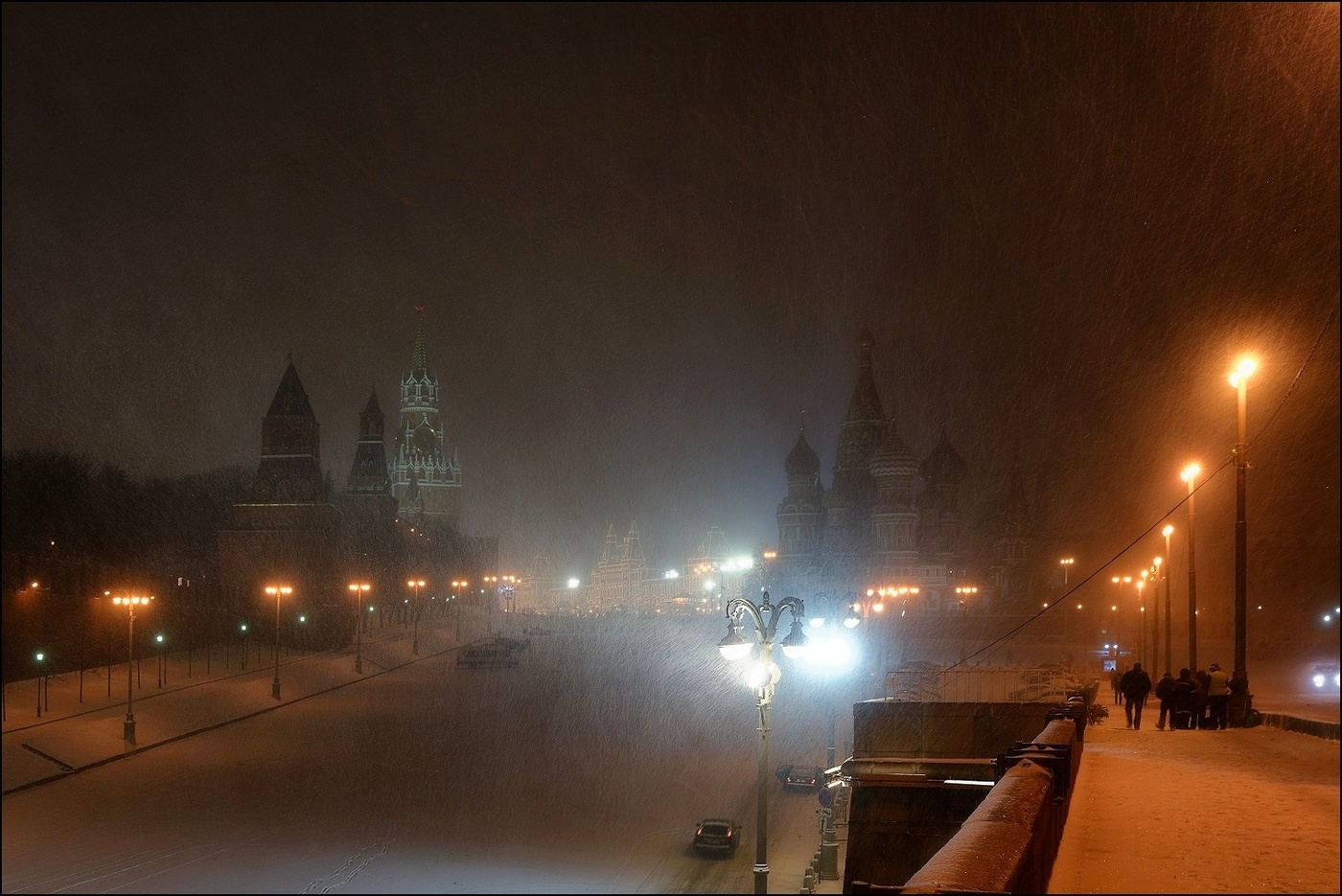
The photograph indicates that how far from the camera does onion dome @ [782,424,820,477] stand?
90.8 m

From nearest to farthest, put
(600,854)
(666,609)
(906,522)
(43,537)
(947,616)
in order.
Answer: (600,854) < (43,537) < (947,616) < (906,522) < (666,609)

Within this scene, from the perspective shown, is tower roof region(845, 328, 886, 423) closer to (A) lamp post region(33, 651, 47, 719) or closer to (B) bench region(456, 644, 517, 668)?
(B) bench region(456, 644, 517, 668)

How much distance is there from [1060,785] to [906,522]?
76.2 meters

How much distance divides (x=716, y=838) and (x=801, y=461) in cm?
7060

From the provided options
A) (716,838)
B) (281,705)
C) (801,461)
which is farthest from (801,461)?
(716,838)

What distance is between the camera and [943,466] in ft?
293

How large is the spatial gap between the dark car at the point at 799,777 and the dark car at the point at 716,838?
16.5ft

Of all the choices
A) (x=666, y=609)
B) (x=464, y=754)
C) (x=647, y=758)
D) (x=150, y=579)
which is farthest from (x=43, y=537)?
(x=666, y=609)

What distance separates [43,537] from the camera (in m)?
49.7

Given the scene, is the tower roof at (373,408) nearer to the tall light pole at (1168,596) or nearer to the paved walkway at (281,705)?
the paved walkway at (281,705)

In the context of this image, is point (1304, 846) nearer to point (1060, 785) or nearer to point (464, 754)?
point (1060, 785)

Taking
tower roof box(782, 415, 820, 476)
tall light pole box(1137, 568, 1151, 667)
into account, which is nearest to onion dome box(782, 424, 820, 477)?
tower roof box(782, 415, 820, 476)

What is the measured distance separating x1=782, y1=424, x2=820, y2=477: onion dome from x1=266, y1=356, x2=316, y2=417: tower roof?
3699 cm

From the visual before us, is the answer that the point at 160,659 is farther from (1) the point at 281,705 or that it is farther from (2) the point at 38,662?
(2) the point at 38,662
